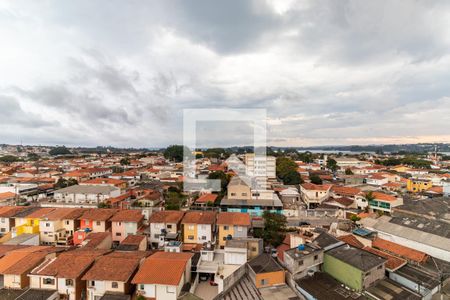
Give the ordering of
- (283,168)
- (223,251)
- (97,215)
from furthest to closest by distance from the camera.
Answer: (283,168), (97,215), (223,251)

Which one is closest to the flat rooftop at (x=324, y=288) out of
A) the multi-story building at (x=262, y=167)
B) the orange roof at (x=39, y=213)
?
the orange roof at (x=39, y=213)

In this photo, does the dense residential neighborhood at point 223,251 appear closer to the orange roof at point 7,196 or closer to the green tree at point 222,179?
the orange roof at point 7,196

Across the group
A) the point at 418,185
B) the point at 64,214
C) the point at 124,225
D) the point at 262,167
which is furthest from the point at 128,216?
the point at 418,185

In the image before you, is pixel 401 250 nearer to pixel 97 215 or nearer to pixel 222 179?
pixel 97 215

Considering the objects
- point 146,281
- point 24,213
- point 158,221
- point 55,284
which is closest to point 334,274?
point 146,281

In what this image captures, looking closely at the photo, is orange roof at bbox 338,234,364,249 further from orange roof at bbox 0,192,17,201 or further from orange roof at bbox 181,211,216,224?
orange roof at bbox 0,192,17,201

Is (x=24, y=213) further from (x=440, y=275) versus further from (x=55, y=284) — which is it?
(x=440, y=275)

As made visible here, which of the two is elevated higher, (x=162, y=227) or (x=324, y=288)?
(x=162, y=227)
